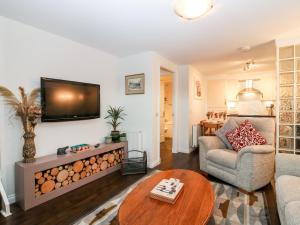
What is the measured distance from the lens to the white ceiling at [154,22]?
70.4 inches

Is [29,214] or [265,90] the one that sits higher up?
[265,90]

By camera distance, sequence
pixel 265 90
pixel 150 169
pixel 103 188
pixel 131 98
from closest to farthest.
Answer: pixel 103 188
pixel 150 169
pixel 131 98
pixel 265 90

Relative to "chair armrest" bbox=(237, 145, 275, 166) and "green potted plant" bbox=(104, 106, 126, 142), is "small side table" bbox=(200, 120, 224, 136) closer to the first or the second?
"chair armrest" bbox=(237, 145, 275, 166)

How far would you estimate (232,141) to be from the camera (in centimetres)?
276

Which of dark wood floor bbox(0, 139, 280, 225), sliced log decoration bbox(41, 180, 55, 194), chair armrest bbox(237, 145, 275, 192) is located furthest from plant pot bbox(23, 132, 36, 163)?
chair armrest bbox(237, 145, 275, 192)

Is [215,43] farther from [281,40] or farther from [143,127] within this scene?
[143,127]

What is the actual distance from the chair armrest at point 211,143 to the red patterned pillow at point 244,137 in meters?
0.17

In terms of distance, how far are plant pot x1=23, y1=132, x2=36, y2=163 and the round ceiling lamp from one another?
2.23 metres

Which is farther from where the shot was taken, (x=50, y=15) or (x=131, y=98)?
(x=131, y=98)

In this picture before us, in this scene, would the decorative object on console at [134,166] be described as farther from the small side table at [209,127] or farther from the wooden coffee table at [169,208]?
the small side table at [209,127]

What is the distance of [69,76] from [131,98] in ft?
4.13

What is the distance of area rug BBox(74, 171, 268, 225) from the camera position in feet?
5.39

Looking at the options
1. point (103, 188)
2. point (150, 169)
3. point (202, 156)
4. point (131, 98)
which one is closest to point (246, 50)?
point (202, 156)

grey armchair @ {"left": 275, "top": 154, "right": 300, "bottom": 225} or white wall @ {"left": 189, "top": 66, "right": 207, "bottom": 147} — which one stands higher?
white wall @ {"left": 189, "top": 66, "right": 207, "bottom": 147}
